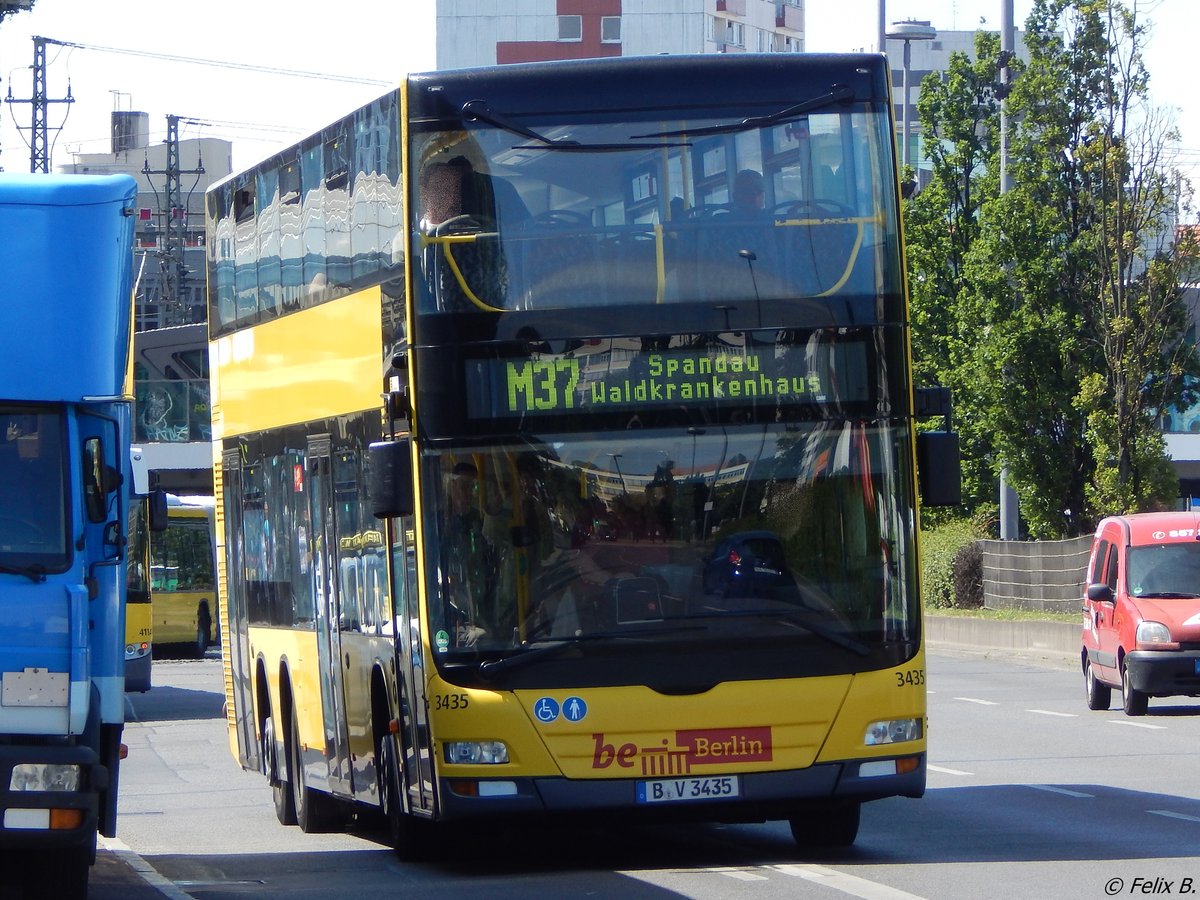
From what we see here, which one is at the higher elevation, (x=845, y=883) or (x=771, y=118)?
(x=771, y=118)

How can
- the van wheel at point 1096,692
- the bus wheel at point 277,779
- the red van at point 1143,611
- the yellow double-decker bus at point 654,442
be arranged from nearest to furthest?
the yellow double-decker bus at point 654,442, the bus wheel at point 277,779, the red van at point 1143,611, the van wheel at point 1096,692

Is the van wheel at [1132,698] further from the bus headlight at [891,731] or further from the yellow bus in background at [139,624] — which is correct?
the yellow bus in background at [139,624]

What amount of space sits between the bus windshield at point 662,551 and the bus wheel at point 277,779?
4690 millimetres

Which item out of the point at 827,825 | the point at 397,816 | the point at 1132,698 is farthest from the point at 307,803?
the point at 1132,698

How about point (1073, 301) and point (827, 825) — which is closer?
point (827, 825)

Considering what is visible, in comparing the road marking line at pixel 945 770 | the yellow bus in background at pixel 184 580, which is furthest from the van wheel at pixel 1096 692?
the yellow bus in background at pixel 184 580

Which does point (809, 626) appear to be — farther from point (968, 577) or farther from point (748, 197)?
point (968, 577)

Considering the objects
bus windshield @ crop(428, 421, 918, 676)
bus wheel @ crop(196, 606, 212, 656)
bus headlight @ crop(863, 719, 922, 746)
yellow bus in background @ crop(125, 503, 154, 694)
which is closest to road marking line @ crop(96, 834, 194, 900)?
bus windshield @ crop(428, 421, 918, 676)

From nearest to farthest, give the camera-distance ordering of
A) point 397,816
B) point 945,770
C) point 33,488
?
1. point 33,488
2. point 397,816
3. point 945,770

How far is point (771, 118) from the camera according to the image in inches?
472

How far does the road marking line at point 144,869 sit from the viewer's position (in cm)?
1176

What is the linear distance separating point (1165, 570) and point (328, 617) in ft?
37.4

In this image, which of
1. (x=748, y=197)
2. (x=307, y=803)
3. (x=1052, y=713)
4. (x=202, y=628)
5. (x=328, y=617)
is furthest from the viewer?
(x=202, y=628)

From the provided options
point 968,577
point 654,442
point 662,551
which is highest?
point 654,442
